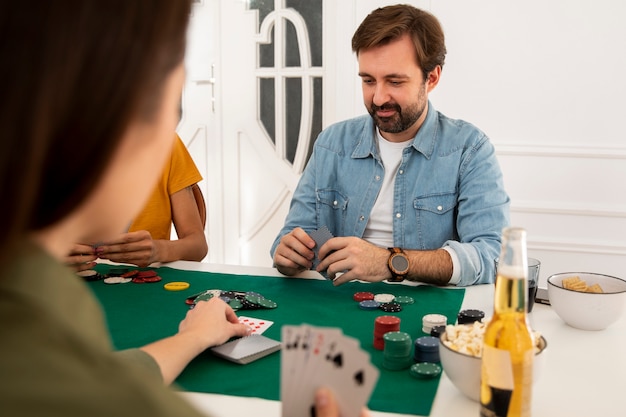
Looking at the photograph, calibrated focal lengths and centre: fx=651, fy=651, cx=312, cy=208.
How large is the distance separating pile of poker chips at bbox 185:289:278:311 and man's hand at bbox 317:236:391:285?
220 millimetres

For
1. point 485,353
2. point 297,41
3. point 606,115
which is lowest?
point 485,353

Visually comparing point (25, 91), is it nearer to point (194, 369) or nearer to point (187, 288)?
point (194, 369)

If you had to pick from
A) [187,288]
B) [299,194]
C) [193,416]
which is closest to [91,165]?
[193,416]

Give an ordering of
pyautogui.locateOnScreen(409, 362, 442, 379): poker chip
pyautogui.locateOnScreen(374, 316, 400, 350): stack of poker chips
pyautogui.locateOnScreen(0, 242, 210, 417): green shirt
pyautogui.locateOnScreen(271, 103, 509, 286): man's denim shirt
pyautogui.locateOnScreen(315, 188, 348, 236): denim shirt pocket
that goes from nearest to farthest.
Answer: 1. pyautogui.locateOnScreen(0, 242, 210, 417): green shirt
2. pyautogui.locateOnScreen(409, 362, 442, 379): poker chip
3. pyautogui.locateOnScreen(374, 316, 400, 350): stack of poker chips
4. pyautogui.locateOnScreen(271, 103, 509, 286): man's denim shirt
5. pyautogui.locateOnScreen(315, 188, 348, 236): denim shirt pocket

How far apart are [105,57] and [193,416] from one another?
29 centimetres

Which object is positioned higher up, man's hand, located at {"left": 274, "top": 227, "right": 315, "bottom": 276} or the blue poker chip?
man's hand, located at {"left": 274, "top": 227, "right": 315, "bottom": 276}

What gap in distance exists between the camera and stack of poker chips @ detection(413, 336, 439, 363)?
1.26 m

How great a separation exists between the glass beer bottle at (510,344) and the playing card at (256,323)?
587 mm

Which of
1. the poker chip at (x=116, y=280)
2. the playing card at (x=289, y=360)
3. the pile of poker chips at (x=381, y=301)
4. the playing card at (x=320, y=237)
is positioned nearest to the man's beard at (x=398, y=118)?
the playing card at (x=320, y=237)

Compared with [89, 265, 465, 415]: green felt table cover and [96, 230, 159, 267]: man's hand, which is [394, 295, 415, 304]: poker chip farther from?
[96, 230, 159, 267]: man's hand

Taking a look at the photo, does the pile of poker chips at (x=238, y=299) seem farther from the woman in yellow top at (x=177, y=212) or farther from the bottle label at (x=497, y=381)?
the bottle label at (x=497, y=381)

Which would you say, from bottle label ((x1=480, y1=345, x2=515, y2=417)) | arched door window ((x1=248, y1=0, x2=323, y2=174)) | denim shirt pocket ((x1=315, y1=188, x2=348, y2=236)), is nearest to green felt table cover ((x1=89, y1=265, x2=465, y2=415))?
bottle label ((x1=480, y1=345, x2=515, y2=417))

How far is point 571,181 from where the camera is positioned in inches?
128

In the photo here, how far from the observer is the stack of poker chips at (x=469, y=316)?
142cm
